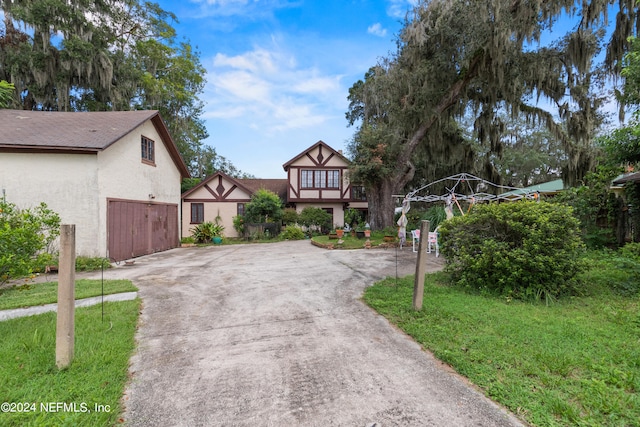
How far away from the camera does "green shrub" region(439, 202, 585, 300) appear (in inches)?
192

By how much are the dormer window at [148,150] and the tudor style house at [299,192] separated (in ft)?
22.3

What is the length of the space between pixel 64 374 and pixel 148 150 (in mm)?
11518

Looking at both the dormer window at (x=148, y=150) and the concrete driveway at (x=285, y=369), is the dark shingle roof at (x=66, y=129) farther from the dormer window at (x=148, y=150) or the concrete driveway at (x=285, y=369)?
the concrete driveway at (x=285, y=369)

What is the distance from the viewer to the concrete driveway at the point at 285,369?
215 cm

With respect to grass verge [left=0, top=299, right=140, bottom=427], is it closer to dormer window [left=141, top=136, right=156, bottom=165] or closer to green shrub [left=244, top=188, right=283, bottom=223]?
dormer window [left=141, top=136, right=156, bottom=165]

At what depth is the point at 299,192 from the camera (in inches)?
797

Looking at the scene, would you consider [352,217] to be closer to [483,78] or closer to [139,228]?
[483,78]

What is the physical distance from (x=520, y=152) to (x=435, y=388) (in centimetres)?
2913

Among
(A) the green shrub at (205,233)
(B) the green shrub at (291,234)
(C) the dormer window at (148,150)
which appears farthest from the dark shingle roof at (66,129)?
(B) the green shrub at (291,234)

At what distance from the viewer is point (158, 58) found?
1931cm

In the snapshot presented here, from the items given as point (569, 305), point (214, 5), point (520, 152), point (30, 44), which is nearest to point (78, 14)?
point (30, 44)

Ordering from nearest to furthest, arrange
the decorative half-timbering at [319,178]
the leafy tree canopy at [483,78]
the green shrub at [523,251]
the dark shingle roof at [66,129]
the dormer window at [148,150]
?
1. the green shrub at [523,251]
2. the dark shingle roof at [66,129]
3. the leafy tree canopy at [483,78]
4. the dormer window at [148,150]
5. the decorative half-timbering at [319,178]

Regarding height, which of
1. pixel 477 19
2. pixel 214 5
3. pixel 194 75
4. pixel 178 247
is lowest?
pixel 178 247

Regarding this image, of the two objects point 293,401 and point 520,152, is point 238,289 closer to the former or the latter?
point 293,401
